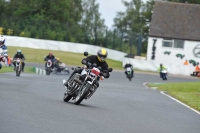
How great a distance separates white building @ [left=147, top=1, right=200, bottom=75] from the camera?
6906 cm

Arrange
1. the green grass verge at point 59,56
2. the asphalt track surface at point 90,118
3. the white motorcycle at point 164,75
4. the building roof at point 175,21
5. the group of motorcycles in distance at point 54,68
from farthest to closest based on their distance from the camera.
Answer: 1. the building roof at point 175,21
2. the green grass verge at point 59,56
3. the white motorcycle at point 164,75
4. the group of motorcycles in distance at point 54,68
5. the asphalt track surface at point 90,118

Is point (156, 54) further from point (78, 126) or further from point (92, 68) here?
point (78, 126)

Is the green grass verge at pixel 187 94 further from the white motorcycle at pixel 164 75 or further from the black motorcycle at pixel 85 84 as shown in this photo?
the white motorcycle at pixel 164 75

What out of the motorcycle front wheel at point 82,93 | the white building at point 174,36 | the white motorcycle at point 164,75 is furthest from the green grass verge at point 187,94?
the white building at point 174,36

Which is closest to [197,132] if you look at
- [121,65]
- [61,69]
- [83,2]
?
[61,69]

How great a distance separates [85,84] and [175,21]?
54641 millimetres

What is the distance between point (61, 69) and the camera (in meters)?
45.5

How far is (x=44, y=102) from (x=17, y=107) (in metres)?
2.19

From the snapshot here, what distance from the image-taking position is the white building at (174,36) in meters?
69.1

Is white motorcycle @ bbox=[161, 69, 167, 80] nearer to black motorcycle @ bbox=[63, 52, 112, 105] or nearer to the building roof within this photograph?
the building roof

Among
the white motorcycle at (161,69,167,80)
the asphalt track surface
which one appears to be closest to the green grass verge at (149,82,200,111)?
the asphalt track surface

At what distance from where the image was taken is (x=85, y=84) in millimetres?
17266

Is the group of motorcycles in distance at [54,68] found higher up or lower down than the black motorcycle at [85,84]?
lower down

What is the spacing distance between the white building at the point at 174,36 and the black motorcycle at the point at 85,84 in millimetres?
49785
